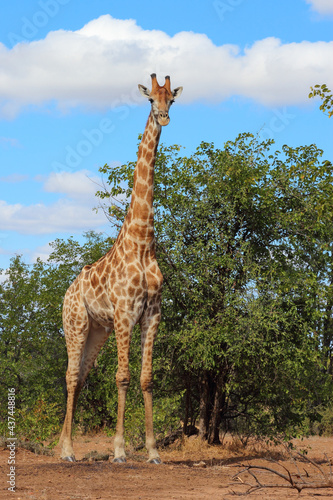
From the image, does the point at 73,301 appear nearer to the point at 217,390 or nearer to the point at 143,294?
the point at 143,294

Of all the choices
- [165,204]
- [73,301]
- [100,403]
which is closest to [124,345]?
[73,301]

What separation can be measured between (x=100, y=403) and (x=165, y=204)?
36.5 ft

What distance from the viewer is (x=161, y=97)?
395 inches

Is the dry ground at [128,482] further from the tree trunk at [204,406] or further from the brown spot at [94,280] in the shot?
the tree trunk at [204,406]

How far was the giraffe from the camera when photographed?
9898 mm

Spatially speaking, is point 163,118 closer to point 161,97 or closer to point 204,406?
point 161,97

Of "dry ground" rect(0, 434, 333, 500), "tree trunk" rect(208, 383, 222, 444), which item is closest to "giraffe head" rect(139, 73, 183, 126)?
"dry ground" rect(0, 434, 333, 500)

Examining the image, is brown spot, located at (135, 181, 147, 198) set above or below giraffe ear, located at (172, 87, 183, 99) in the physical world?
below

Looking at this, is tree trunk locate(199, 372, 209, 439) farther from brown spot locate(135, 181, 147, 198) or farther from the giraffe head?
the giraffe head

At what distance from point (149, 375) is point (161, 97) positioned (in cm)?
456

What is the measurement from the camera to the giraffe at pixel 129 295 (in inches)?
390

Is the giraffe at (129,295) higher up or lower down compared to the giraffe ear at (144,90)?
lower down

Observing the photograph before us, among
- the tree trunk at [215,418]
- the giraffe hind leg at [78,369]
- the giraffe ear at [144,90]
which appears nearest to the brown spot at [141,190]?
the giraffe ear at [144,90]

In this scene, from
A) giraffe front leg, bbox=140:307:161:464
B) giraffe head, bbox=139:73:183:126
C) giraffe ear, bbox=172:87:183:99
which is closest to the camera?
giraffe front leg, bbox=140:307:161:464
